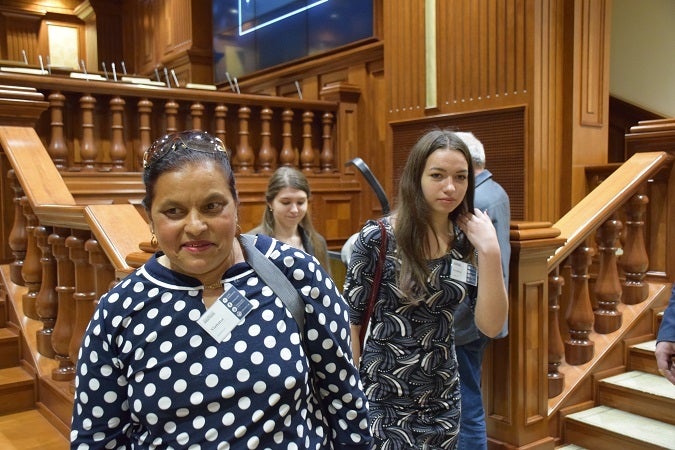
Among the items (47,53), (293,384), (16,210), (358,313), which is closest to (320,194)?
(16,210)

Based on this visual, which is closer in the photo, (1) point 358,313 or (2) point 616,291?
(1) point 358,313

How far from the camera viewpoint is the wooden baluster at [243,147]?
4926 millimetres

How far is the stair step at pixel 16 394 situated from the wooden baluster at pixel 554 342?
2293mm

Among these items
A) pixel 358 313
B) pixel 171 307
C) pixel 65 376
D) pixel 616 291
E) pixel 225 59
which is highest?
pixel 225 59

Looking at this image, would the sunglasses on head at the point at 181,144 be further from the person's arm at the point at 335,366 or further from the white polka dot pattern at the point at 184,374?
A: the person's arm at the point at 335,366

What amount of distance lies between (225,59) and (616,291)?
5.85 metres

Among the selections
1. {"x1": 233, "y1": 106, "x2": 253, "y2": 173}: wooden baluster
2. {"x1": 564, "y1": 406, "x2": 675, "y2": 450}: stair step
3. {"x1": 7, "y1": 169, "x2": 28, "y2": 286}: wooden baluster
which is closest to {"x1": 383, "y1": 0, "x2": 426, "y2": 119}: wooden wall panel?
{"x1": 233, "y1": 106, "x2": 253, "y2": 173}: wooden baluster

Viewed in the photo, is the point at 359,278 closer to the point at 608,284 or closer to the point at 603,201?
the point at 603,201

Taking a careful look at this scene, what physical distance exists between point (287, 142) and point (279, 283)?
13.1 ft

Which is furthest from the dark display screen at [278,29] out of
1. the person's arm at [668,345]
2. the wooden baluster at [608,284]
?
the person's arm at [668,345]

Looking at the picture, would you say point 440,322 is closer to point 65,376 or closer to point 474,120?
point 65,376

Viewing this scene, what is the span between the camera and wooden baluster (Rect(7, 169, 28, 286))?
10.8ft

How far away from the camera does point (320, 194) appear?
16.9 feet

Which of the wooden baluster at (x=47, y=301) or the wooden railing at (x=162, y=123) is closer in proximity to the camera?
the wooden baluster at (x=47, y=301)
